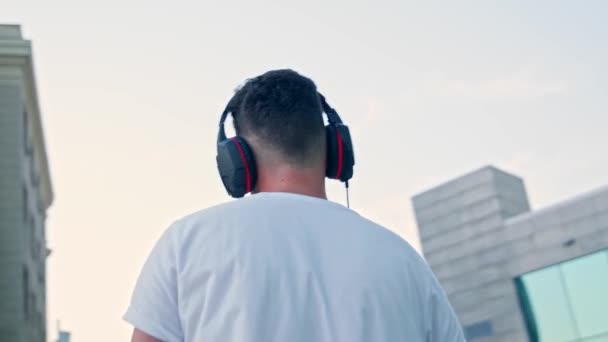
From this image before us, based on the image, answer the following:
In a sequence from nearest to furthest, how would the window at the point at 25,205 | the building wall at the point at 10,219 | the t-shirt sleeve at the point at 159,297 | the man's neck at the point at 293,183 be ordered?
the t-shirt sleeve at the point at 159,297
the man's neck at the point at 293,183
the building wall at the point at 10,219
the window at the point at 25,205

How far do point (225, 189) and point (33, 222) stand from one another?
30978mm

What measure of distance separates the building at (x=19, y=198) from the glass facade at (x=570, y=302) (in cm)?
1904

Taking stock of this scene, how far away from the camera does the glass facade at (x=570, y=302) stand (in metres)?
27.8

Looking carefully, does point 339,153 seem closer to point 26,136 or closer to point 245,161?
point 245,161

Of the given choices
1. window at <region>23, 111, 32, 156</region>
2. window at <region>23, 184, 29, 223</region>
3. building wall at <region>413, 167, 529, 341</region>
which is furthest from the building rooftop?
building wall at <region>413, 167, 529, 341</region>

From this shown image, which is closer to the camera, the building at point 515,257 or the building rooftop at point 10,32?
the building at point 515,257

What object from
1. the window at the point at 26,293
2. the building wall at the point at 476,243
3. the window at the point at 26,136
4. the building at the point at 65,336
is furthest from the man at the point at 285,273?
the building at the point at 65,336

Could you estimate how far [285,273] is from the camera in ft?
6.34

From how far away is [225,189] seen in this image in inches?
94.3

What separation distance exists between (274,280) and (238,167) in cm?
45

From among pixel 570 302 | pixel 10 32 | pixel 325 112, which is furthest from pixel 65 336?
pixel 325 112

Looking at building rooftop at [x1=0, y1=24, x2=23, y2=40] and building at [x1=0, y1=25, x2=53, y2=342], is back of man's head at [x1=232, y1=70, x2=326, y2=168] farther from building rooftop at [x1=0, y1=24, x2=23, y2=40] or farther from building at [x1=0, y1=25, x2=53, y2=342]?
building rooftop at [x1=0, y1=24, x2=23, y2=40]

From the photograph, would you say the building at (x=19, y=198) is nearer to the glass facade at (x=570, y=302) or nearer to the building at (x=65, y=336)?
the glass facade at (x=570, y=302)

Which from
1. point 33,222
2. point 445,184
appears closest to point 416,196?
point 445,184
